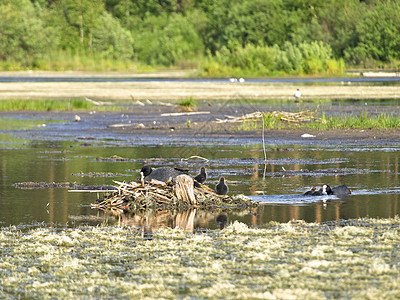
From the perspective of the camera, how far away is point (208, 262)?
29.3 ft

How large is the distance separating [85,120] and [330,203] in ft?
66.8

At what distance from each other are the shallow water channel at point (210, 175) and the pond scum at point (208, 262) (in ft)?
2.48

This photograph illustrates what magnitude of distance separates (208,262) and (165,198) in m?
3.59

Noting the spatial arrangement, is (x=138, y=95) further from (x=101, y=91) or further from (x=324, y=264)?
(x=324, y=264)

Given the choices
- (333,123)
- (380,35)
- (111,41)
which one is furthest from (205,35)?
(333,123)

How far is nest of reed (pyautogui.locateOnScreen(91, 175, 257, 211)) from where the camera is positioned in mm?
12383

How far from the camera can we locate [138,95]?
1790 inches

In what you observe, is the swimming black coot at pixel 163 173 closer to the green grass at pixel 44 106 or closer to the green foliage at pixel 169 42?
the green grass at pixel 44 106

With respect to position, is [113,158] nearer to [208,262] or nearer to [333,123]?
[333,123]

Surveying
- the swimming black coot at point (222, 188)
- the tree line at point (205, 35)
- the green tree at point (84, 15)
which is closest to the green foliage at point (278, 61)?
the tree line at point (205, 35)

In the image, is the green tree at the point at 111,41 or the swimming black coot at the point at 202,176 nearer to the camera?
the swimming black coot at the point at 202,176

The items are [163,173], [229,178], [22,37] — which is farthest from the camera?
[22,37]

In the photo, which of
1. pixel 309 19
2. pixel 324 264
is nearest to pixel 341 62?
pixel 309 19

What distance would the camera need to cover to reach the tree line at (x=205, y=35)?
230 ft
